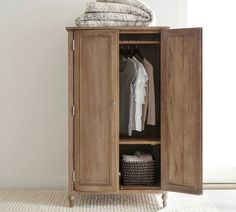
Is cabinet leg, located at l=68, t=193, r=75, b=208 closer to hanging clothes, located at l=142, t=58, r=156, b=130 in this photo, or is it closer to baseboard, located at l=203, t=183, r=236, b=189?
hanging clothes, located at l=142, t=58, r=156, b=130

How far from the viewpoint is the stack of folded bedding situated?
154 inches

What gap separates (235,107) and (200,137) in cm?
117

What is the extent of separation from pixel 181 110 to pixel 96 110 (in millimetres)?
708

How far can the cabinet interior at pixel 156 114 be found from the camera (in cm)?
399

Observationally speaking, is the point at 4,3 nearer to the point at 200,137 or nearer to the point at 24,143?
the point at 24,143

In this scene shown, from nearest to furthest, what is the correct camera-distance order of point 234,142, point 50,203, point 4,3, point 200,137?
point 200,137
point 50,203
point 4,3
point 234,142

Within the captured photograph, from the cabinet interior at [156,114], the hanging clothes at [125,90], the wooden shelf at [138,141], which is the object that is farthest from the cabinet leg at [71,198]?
Answer: the hanging clothes at [125,90]

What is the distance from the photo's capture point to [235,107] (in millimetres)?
4777

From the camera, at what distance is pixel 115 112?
391 cm

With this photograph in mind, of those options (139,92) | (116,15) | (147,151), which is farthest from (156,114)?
(116,15)

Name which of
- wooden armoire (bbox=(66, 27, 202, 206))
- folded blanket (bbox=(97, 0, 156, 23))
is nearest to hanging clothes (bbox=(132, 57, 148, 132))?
wooden armoire (bbox=(66, 27, 202, 206))

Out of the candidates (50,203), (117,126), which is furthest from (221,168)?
(50,203)

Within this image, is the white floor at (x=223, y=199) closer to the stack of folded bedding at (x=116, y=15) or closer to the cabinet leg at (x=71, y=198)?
the cabinet leg at (x=71, y=198)

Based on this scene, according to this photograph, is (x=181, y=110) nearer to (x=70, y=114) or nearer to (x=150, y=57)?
(x=150, y=57)
